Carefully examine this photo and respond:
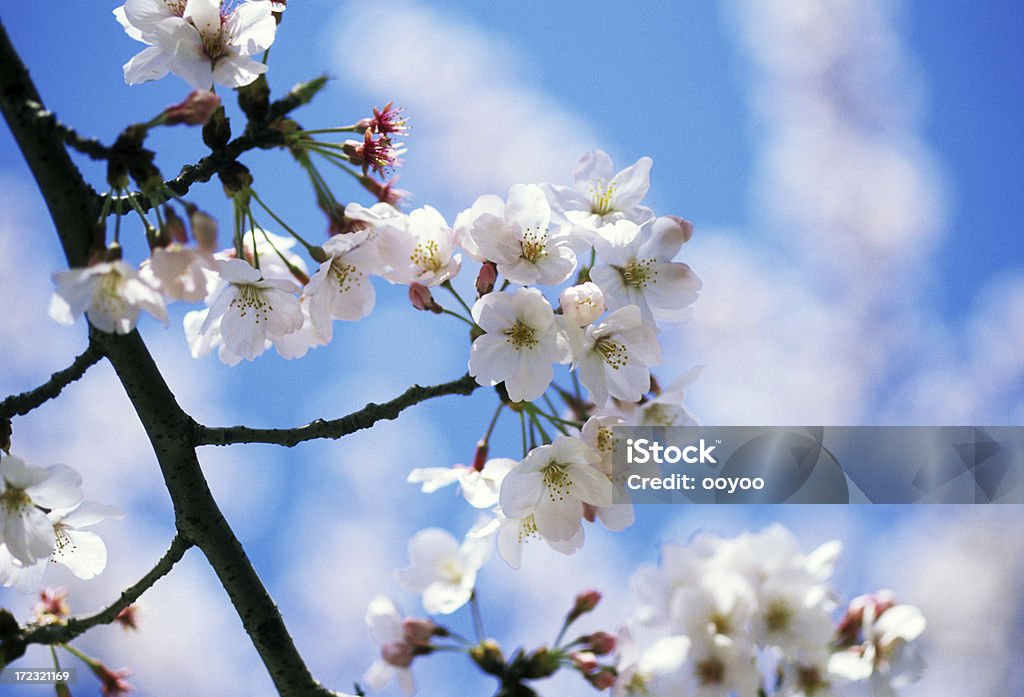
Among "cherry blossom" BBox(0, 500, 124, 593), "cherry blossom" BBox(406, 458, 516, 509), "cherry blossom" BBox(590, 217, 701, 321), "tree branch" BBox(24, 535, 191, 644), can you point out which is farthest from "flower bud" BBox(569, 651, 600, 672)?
"cherry blossom" BBox(0, 500, 124, 593)

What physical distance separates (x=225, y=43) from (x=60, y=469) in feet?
2.04

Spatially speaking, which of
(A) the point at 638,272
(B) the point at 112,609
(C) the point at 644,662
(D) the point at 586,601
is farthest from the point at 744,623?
(B) the point at 112,609

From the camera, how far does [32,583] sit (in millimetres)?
1406

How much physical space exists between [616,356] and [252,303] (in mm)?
526

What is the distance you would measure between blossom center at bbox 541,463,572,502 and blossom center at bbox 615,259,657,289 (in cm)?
29

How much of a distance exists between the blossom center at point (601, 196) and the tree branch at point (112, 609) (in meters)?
0.81

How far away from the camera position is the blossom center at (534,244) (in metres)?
1.34

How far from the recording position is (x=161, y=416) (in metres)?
1.32

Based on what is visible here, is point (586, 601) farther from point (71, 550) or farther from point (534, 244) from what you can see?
point (71, 550)

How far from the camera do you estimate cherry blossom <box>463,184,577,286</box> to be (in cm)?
133

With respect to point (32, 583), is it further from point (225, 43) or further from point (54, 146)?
point (225, 43)

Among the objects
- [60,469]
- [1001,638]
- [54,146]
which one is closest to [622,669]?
[60,469]

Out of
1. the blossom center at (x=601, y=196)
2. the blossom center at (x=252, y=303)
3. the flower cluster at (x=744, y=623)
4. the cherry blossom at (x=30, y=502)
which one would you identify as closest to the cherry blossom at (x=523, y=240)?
the blossom center at (x=601, y=196)

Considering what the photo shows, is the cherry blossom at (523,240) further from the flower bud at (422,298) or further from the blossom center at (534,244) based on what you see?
the flower bud at (422,298)
